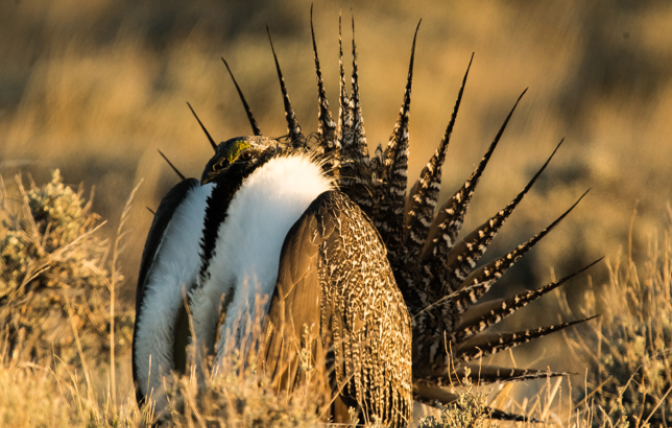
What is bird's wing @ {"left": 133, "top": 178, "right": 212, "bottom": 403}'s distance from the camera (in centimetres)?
227

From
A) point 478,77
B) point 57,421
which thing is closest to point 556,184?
point 478,77

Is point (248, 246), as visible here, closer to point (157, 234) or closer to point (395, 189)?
point (157, 234)

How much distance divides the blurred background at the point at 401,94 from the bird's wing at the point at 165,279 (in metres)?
5.07

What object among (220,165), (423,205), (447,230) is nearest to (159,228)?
(220,165)

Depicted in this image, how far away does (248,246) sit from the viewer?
2168 millimetres

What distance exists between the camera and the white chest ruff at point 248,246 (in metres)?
2.12

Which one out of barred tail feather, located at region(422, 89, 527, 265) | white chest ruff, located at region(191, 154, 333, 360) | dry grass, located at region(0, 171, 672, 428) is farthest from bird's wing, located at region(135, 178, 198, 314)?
barred tail feather, located at region(422, 89, 527, 265)

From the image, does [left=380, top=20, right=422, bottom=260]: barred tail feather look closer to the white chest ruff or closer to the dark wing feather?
the white chest ruff

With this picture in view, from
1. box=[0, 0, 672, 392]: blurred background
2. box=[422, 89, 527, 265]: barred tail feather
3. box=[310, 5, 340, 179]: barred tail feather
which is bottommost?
box=[422, 89, 527, 265]: barred tail feather

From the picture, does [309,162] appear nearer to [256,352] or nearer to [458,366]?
[256,352]

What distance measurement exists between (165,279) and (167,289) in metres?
0.04

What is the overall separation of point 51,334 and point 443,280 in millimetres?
2154

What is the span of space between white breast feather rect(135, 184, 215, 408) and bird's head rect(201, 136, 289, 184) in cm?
10

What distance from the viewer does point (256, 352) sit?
2.02 meters
